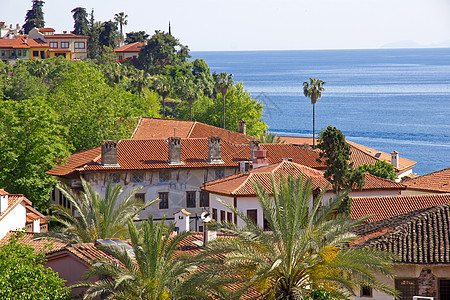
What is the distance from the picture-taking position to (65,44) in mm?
156750

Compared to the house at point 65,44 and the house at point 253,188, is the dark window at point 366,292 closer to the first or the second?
the house at point 253,188

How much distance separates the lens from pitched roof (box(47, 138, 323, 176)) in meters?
48.9

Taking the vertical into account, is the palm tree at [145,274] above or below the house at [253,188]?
below

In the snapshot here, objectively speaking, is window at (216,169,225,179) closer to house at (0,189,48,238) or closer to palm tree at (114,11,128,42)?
house at (0,189,48,238)

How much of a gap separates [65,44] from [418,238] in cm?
14056

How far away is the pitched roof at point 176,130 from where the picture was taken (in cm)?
6450

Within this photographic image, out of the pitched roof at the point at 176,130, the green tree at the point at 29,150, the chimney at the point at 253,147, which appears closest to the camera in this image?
the green tree at the point at 29,150

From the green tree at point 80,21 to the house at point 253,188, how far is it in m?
132

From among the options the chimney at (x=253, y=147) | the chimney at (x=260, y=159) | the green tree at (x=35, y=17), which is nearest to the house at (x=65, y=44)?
the green tree at (x=35, y=17)

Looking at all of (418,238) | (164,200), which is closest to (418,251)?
(418,238)

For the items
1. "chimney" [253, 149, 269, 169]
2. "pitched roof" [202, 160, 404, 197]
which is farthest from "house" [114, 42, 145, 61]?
"pitched roof" [202, 160, 404, 197]

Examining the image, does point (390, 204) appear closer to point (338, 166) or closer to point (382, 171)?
point (338, 166)

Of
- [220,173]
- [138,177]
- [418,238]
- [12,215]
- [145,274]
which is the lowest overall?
[145,274]

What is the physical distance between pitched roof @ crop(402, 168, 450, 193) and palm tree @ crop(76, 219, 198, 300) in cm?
3039
